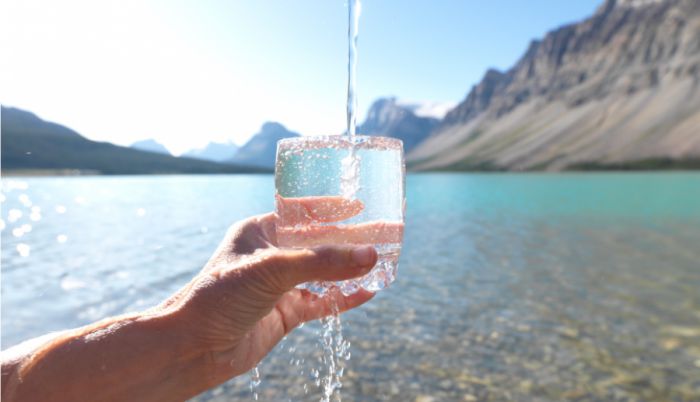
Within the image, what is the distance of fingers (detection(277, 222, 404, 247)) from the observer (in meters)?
2.43

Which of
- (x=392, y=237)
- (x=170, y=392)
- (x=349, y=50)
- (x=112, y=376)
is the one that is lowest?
(x=170, y=392)

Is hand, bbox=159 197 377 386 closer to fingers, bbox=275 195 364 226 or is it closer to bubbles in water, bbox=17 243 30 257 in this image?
fingers, bbox=275 195 364 226

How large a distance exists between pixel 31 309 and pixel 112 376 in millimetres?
11158

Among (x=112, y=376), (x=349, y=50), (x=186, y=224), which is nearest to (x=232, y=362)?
(x=112, y=376)

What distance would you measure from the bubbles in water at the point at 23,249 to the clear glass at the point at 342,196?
20304 mm

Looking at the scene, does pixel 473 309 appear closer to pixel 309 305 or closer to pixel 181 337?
pixel 309 305

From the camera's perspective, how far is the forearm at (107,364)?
6.65 ft

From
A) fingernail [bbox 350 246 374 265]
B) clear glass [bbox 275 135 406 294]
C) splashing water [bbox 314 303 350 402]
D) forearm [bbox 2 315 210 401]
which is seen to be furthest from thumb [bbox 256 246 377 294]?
splashing water [bbox 314 303 350 402]

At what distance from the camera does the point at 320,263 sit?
6.81 ft

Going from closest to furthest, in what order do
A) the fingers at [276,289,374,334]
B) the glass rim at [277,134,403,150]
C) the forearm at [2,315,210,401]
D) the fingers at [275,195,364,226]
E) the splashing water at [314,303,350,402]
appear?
1. the forearm at [2,315,210,401]
2. the fingers at [275,195,364,226]
3. the glass rim at [277,134,403,150]
4. the fingers at [276,289,374,334]
5. the splashing water at [314,303,350,402]

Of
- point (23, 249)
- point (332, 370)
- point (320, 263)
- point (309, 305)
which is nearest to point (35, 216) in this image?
point (23, 249)

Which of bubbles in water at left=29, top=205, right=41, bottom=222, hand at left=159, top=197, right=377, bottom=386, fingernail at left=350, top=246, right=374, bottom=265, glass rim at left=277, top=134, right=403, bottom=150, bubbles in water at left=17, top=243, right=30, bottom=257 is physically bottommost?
bubbles in water at left=29, top=205, right=41, bottom=222

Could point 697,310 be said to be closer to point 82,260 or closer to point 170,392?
point 170,392

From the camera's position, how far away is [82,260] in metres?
17.4
